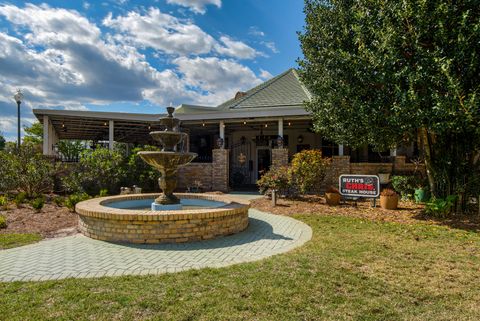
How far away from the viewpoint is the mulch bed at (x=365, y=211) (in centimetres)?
754

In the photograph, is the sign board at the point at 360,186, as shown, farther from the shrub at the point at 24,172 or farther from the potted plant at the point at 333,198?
the shrub at the point at 24,172

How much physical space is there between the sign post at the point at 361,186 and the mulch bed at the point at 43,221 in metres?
7.95

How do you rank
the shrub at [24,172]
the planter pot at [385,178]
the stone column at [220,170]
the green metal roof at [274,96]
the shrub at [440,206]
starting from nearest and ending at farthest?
the shrub at [440,206]
the shrub at [24,172]
the planter pot at [385,178]
the stone column at [220,170]
the green metal roof at [274,96]

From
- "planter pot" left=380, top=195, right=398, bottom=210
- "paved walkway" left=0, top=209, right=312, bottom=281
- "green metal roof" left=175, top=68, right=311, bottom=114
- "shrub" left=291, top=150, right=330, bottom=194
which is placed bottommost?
"paved walkway" left=0, top=209, right=312, bottom=281

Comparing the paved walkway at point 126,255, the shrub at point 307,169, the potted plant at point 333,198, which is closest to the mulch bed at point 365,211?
the potted plant at point 333,198

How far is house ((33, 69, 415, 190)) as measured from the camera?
13234 millimetres

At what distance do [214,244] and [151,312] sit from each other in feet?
8.52

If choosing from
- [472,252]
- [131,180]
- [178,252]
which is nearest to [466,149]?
[472,252]

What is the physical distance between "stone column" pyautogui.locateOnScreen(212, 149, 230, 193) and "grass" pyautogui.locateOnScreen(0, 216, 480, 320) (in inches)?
386

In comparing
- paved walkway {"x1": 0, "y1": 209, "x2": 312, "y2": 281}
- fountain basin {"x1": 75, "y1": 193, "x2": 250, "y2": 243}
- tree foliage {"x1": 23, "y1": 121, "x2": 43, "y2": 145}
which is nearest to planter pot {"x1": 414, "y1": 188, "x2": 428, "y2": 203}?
paved walkway {"x1": 0, "y1": 209, "x2": 312, "y2": 281}

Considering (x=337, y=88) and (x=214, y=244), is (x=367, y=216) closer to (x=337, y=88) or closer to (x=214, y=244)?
(x=337, y=88)

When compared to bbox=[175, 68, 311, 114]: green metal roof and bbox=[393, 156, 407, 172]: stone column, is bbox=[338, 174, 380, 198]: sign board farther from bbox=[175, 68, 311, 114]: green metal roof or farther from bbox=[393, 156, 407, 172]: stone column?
bbox=[175, 68, 311, 114]: green metal roof

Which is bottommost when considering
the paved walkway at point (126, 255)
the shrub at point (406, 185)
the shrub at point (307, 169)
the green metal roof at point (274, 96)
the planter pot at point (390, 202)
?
the paved walkway at point (126, 255)

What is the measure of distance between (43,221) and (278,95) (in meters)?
12.6
